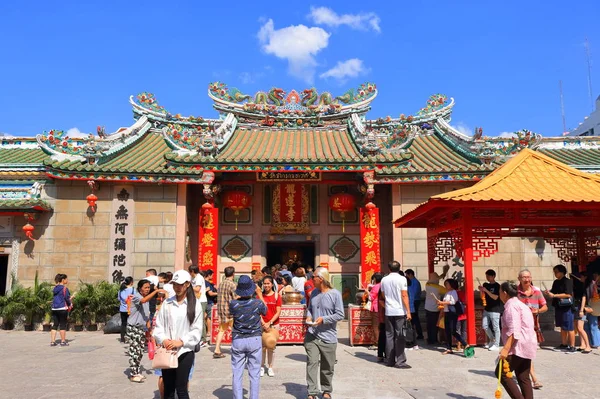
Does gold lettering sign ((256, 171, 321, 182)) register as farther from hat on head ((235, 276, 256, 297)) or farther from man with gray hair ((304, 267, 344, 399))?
hat on head ((235, 276, 256, 297))

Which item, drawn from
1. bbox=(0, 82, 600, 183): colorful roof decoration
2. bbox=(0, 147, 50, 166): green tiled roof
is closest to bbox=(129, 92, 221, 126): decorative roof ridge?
bbox=(0, 82, 600, 183): colorful roof decoration

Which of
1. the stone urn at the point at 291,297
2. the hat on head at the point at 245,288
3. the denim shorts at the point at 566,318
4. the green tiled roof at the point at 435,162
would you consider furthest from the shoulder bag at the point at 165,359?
the green tiled roof at the point at 435,162

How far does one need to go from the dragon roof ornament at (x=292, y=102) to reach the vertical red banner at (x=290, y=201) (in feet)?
9.82

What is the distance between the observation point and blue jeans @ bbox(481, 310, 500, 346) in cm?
810

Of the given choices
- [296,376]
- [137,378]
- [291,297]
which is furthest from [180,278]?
[291,297]

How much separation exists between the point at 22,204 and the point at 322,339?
9.89 metres

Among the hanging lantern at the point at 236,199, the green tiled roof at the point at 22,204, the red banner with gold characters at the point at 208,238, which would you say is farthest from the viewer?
the hanging lantern at the point at 236,199

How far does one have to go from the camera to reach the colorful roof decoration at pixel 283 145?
12.2 metres

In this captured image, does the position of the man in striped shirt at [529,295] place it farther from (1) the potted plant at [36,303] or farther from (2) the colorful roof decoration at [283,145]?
(1) the potted plant at [36,303]

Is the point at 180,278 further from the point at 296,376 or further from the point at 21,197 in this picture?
the point at 21,197

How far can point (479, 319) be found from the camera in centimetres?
864

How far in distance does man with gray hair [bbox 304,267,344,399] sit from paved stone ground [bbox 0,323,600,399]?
37cm

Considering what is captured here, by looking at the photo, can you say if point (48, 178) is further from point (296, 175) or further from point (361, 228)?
point (361, 228)

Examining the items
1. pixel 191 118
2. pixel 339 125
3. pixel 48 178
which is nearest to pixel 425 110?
pixel 339 125
